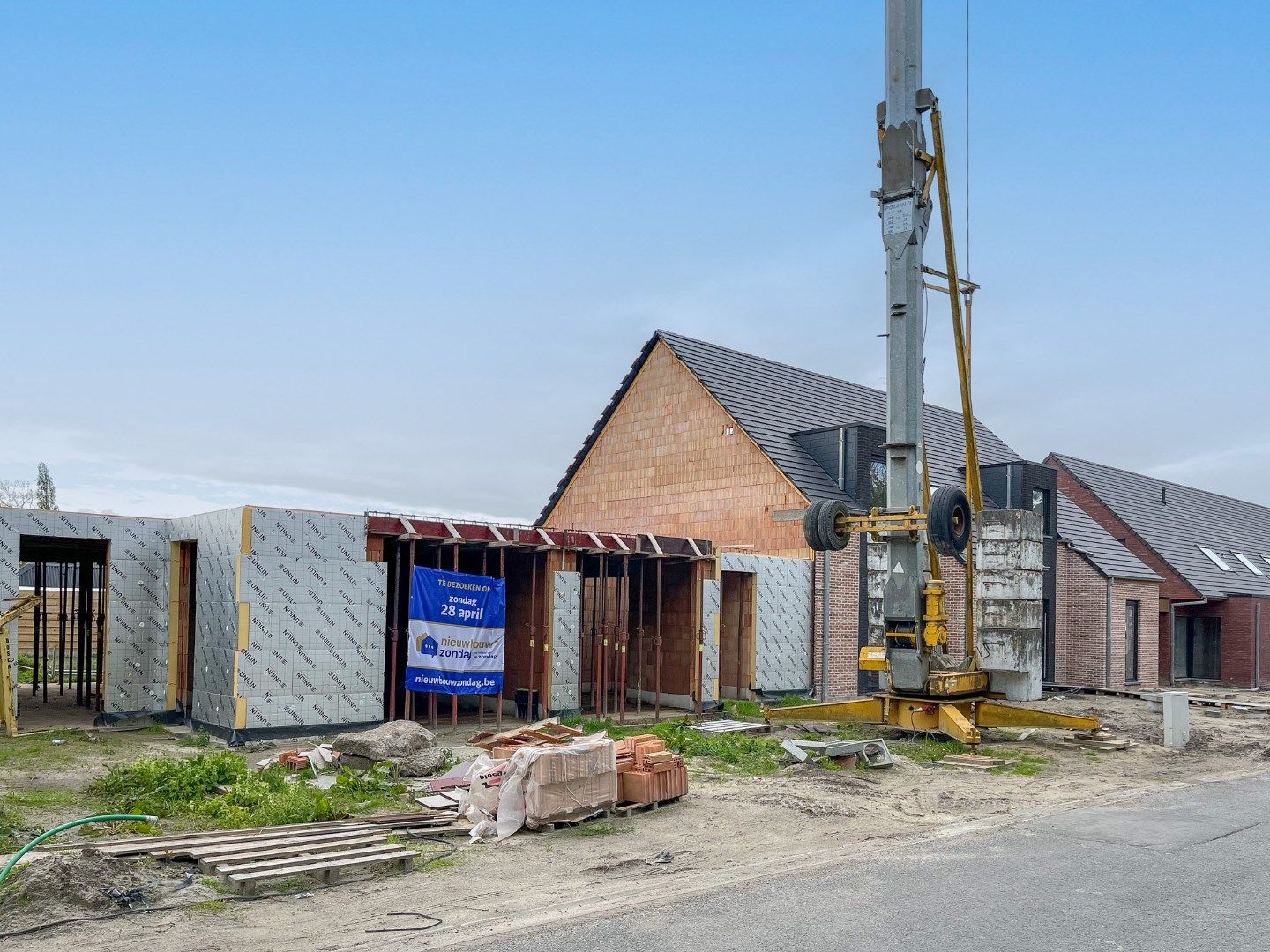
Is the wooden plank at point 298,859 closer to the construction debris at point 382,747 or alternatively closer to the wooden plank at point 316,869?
the wooden plank at point 316,869

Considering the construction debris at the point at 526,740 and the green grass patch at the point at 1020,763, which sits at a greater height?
the construction debris at the point at 526,740

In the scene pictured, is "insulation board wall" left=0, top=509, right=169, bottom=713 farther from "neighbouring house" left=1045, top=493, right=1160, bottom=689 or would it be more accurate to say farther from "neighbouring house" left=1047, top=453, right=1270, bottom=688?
"neighbouring house" left=1047, top=453, right=1270, bottom=688

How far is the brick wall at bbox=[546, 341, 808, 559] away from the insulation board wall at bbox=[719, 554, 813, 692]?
899mm

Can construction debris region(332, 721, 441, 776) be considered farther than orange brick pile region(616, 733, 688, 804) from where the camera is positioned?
Yes

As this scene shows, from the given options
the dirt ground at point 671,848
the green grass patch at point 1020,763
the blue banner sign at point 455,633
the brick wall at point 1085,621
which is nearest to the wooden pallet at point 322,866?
the dirt ground at point 671,848

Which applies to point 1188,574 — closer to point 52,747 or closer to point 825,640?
point 825,640

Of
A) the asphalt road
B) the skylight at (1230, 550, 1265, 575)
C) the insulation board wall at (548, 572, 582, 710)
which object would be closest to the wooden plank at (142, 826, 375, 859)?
the asphalt road

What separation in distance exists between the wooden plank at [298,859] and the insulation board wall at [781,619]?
537 inches

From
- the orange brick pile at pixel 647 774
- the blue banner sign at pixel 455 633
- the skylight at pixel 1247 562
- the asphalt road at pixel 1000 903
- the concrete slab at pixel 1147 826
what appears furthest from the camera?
the skylight at pixel 1247 562

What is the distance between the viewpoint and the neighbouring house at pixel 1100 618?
29.5 meters

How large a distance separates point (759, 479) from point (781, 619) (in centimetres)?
359

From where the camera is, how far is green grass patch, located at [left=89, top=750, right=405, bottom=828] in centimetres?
995

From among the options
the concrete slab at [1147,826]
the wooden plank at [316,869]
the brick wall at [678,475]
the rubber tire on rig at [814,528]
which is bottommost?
the concrete slab at [1147,826]

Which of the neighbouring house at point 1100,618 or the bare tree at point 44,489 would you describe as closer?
the neighbouring house at point 1100,618
